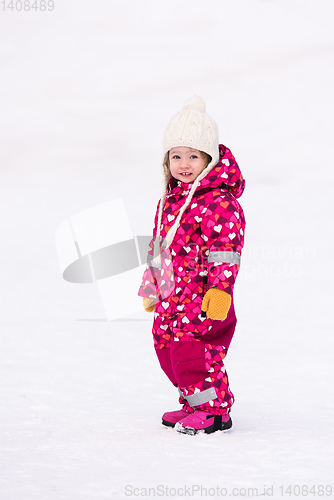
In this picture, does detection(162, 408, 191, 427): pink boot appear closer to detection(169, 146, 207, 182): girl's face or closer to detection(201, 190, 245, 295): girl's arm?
detection(201, 190, 245, 295): girl's arm

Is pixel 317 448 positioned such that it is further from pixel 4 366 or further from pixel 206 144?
pixel 4 366

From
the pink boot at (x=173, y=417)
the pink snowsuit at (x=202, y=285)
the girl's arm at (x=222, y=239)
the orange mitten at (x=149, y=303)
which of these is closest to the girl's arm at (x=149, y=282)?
the orange mitten at (x=149, y=303)

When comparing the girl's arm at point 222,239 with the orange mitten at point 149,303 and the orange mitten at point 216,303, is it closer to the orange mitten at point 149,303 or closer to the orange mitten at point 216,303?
the orange mitten at point 216,303

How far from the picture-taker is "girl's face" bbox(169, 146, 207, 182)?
2578 mm

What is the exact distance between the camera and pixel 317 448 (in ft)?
7.11

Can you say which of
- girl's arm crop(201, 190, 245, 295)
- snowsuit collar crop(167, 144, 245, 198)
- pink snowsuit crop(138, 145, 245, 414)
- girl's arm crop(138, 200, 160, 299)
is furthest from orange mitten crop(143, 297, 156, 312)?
snowsuit collar crop(167, 144, 245, 198)

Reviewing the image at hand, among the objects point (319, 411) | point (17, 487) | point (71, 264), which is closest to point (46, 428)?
point (17, 487)

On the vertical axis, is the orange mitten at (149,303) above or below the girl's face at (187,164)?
below

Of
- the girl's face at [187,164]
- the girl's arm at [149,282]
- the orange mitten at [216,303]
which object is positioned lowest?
the orange mitten at [216,303]

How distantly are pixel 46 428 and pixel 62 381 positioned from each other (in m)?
1.07

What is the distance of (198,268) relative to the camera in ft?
8.22

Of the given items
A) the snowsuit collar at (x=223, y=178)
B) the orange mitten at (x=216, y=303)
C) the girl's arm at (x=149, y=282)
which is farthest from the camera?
the girl's arm at (x=149, y=282)

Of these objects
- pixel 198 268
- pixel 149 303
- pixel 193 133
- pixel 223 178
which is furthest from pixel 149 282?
pixel 193 133

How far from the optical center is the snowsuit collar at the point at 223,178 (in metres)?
2.51
